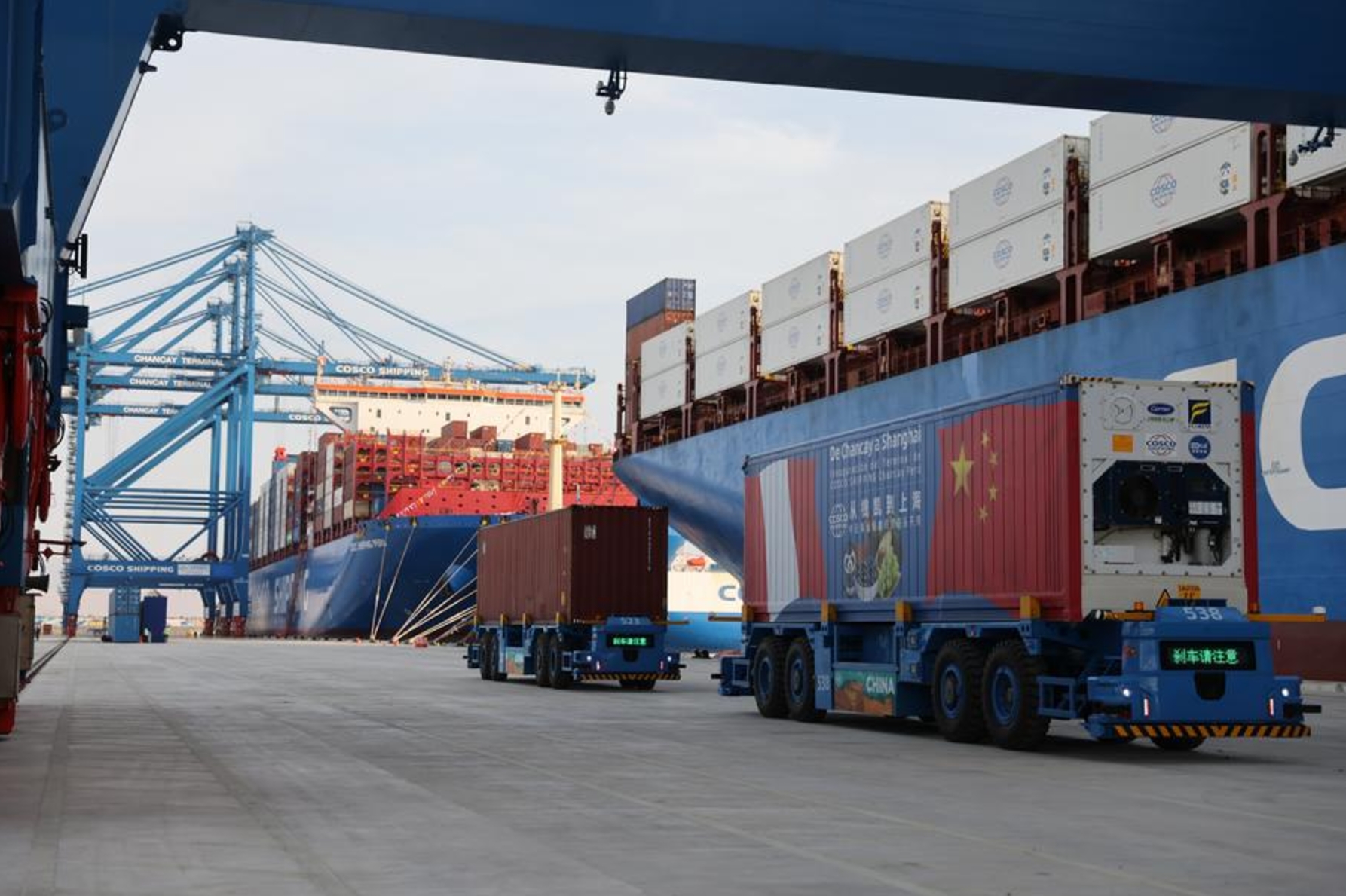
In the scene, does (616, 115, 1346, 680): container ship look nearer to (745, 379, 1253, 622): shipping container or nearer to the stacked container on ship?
(745, 379, 1253, 622): shipping container

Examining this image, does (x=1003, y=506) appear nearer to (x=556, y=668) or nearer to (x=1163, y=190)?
(x=556, y=668)

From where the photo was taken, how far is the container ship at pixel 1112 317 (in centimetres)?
2422

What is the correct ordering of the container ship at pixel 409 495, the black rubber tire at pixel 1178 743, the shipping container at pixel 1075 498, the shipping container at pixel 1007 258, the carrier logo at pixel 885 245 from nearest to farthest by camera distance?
the shipping container at pixel 1075 498, the black rubber tire at pixel 1178 743, the shipping container at pixel 1007 258, the carrier logo at pixel 885 245, the container ship at pixel 409 495

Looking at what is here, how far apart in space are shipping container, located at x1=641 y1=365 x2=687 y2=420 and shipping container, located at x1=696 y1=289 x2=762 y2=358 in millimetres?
1546

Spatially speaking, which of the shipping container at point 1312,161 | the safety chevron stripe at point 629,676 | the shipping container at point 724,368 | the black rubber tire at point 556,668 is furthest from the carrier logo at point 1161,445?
the shipping container at point 724,368

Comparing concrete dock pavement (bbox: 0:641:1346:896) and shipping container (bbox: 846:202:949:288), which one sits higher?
shipping container (bbox: 846:202:949:288)

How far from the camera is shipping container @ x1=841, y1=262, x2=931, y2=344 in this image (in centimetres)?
3766

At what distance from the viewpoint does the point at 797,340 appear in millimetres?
43562

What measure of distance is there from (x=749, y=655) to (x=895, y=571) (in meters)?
4.36

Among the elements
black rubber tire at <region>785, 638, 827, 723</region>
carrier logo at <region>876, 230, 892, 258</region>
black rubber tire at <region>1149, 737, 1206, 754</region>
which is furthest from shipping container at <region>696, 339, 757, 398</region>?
black rubber tire at <region>1149, 737, 1206, 754</region>

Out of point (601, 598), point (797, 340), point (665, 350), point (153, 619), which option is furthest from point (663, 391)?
point (153, 619)

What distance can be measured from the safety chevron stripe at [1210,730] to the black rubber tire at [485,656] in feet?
65.5

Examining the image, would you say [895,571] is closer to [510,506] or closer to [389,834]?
[389,834]

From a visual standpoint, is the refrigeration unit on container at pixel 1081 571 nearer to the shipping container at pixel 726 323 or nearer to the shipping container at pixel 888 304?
the shipping container at pixel 888 304
